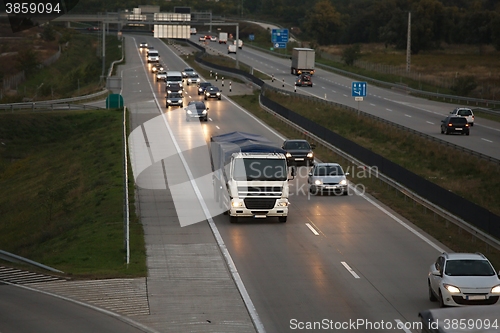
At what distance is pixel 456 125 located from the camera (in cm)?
5875

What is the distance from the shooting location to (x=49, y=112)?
7012 cm

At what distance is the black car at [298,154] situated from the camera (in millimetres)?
43906

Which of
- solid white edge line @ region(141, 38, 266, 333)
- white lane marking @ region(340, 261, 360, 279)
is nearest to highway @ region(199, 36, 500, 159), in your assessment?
solid white edge line @ region(141, 38, 266, 333)

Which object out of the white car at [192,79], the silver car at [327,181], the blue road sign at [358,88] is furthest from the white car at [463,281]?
the white car at [192,79]

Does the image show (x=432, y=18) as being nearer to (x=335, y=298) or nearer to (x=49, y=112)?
(x=49, y=112)

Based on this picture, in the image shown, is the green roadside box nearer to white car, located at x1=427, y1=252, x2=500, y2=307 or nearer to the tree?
white car, located at x1=427, y1=252, x2=500, y2=307

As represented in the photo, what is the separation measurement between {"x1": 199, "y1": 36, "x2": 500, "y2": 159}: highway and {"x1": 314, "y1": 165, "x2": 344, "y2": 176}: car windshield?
627 inches

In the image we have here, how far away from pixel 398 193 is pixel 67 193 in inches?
662

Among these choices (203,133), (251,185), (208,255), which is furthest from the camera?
(203,133)

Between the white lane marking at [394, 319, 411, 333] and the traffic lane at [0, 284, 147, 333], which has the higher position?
the white lane marking at [394, 319, 411, 333]

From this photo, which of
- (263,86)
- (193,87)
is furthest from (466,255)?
(193,87)

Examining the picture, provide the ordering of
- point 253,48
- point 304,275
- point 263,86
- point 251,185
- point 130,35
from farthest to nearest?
point 130,35
point 253,48
point 263,86
point 251,185
point 304,275

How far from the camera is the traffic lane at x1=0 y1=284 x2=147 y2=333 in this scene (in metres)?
17.1

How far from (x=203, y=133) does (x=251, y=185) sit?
2792 centimetres
